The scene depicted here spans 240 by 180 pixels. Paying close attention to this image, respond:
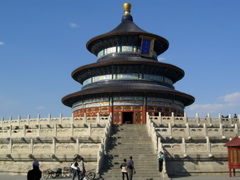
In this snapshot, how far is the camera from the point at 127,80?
4500cm

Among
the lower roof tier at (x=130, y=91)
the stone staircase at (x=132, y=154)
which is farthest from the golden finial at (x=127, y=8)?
the stone staircase at (x=132, y=154)

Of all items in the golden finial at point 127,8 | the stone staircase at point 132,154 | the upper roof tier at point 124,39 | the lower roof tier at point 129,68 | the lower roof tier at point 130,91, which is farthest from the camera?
the golden finial at point 127,8

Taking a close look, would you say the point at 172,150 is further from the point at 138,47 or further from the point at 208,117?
the point at 138,47

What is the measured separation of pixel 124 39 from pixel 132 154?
26.9 metres

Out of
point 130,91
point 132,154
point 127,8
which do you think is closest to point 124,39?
point 127,8

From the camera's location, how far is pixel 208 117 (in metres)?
34.1

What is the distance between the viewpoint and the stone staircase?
859 inches

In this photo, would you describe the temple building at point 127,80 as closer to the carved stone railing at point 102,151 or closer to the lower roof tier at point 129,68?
the lower roof tier at point 129,68

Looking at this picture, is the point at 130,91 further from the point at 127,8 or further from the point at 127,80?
the point at 127,8

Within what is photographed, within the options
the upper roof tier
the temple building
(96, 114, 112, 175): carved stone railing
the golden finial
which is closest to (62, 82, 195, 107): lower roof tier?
the temple building

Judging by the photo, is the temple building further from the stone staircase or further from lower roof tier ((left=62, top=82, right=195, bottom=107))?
the stone staircase

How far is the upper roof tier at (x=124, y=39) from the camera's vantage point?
47.9 m

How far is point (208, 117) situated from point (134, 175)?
1489 centimetres

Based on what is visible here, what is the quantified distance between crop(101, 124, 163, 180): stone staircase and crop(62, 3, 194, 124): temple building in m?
11.3
